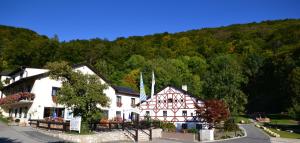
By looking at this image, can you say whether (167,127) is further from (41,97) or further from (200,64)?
(200,64)

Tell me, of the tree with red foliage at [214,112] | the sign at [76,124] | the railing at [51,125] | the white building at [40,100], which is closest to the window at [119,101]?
the white building at [40,100]

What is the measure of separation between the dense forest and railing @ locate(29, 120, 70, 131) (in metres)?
42.7

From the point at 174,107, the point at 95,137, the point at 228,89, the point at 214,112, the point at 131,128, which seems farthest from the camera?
the point at 228,89

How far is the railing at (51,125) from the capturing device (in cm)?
2658

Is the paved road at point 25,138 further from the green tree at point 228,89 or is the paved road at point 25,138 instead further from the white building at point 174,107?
the green tree at point 228,89

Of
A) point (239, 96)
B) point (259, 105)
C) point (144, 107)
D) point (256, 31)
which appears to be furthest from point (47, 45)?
point (256, 31)

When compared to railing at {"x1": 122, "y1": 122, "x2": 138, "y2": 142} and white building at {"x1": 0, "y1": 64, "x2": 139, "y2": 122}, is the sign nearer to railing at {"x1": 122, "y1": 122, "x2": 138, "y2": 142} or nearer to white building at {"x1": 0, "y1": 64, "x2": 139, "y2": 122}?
railing at {"x1": 122, "y1": 122, "x2": 138, "y2": 142}

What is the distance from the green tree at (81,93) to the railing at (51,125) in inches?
74.8

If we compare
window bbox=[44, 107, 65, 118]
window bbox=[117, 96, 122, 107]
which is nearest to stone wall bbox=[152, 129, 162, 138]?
window bbox=[44, 107, 65, 118]

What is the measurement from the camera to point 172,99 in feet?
164

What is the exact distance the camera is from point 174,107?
4975 cm

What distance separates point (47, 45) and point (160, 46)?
1758 inches

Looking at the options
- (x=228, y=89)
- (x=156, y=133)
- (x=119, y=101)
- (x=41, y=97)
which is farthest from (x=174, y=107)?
(x=228, y=89)

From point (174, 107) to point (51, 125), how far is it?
23827 mm
